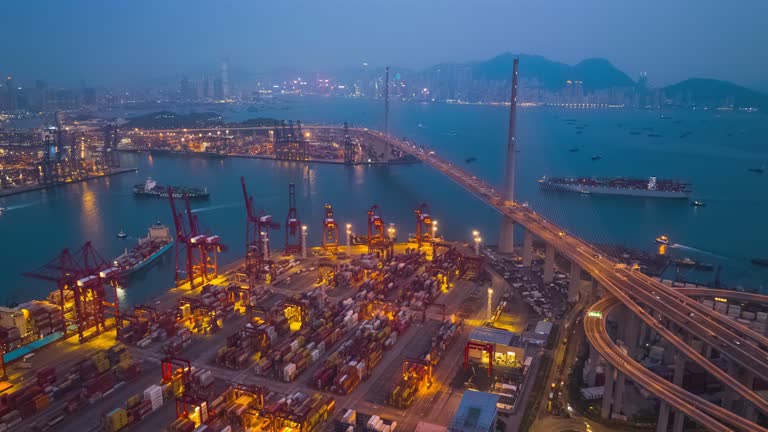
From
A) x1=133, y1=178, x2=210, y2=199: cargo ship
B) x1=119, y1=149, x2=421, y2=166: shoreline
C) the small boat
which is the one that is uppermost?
x1=119, y1=149, x2=421, y2=166: shoreline

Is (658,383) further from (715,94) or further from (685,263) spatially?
(715,94)

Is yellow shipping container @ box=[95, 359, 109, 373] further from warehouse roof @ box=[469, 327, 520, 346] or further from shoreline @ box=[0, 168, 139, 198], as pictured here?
shoreline @ box=[0, 168, 139, 198]

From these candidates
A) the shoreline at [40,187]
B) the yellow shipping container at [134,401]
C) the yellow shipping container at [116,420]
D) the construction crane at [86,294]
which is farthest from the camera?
the shoreline at [40,187]

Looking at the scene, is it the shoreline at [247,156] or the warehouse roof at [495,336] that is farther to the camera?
the shoreline at [247,156]

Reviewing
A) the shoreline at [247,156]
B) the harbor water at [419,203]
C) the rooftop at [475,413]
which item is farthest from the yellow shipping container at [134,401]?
the shoreline at [247,156]

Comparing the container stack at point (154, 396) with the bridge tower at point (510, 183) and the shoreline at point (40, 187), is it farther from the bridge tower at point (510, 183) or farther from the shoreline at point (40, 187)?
the shoreline at point (40, 187)

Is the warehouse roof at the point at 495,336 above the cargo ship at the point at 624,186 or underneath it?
underneath

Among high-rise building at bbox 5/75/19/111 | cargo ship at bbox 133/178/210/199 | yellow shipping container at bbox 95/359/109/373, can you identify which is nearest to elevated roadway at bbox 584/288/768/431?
yellow shipping container at bbox 95/359/109/373
